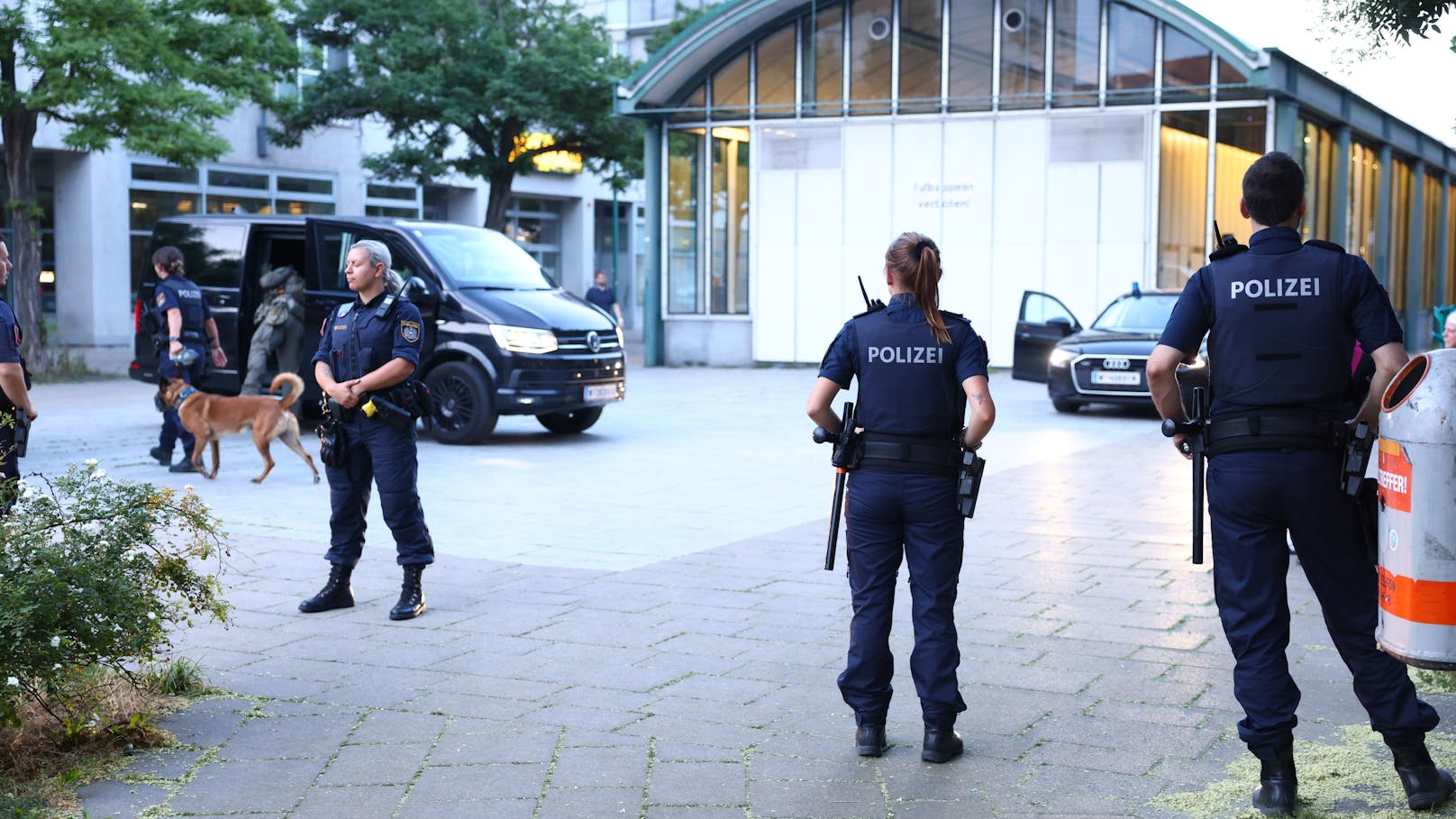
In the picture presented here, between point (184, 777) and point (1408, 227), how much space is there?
120ft

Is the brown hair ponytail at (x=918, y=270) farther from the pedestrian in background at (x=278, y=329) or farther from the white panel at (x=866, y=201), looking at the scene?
the white panel at (x=866, y=201)

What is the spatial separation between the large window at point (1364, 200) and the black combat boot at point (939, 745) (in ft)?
88.7

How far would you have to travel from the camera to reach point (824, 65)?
1037 inches

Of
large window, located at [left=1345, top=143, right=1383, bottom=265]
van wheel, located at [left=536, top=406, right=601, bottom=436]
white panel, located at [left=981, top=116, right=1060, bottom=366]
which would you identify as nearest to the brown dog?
van wheel, located at [left=536, top=406, right=601, bottom=436]

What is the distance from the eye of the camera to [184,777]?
14.7 ft

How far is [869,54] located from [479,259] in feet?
44.4

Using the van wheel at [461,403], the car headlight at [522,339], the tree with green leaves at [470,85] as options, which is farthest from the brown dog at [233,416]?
the tree with green leaves at [470,85]

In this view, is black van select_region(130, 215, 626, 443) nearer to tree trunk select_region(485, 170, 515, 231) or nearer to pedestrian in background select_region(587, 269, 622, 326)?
pedestrian in background select_region(587, 269, 622, 326)

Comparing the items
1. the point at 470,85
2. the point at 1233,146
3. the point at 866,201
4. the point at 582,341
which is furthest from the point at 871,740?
the point at 470,85

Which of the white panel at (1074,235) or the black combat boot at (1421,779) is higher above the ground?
the white panel at (1074,235)

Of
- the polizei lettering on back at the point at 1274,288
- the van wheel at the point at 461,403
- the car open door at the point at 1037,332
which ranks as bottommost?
the van wheel at the point at 461,403

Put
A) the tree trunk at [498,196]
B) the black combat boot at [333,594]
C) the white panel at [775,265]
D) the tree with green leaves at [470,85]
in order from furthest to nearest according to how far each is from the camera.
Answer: the tree trunk at [498,196] → the tree with green leaves at [470,85] → the white panel at [775,265] → the black combat boot at [333,594]

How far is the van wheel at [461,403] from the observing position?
1358 centimetres

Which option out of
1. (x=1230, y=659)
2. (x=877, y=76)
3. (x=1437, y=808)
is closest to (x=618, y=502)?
(x=1230, y=659)
